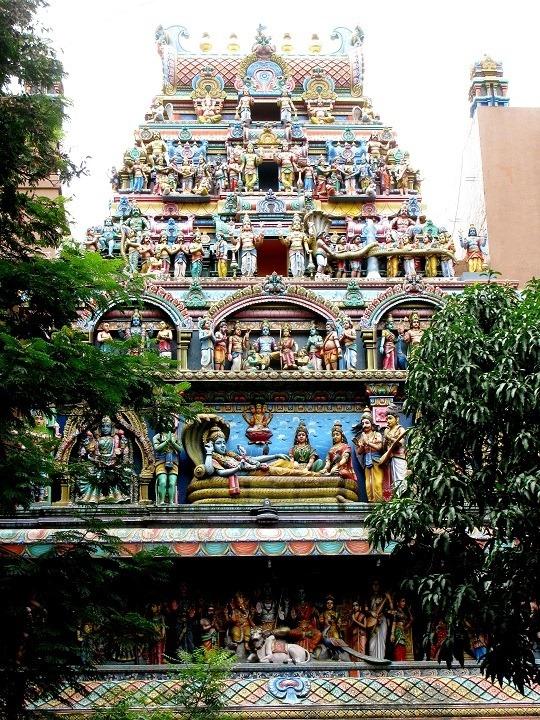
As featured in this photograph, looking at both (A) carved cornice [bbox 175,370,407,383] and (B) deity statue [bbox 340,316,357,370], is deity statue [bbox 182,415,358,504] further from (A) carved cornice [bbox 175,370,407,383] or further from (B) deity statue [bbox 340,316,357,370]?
(B) deity statue [bbox 340,316,357,370]

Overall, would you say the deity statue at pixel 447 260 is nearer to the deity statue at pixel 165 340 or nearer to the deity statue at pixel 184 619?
the deity statue at pixel 165 340

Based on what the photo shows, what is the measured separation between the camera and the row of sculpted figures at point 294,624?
19.6m

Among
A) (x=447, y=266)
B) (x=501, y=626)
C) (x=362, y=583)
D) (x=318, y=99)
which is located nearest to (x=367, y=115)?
(x=318, y=99)

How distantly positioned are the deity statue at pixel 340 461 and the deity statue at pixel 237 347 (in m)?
2.86

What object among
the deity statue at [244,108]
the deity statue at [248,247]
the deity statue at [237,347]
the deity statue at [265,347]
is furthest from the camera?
the deity statue at [244,108]

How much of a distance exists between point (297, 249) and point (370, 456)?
A: 6242 mm

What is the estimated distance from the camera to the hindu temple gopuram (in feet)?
59.9

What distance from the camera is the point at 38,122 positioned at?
14.6 m

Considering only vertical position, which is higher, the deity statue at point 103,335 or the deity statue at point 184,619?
the deity statue at point 103,335

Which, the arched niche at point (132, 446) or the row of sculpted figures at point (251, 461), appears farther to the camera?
the arched niche at point (132, 446)

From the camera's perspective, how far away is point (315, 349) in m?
24.1

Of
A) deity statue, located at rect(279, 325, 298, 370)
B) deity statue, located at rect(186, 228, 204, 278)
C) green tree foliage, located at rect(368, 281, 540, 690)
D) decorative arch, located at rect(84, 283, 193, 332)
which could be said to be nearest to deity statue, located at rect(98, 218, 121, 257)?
deity statue, located at rect(186, 228, 204, 278)

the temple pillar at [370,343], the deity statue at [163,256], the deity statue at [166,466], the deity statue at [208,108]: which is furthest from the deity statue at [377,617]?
the deity statue at [208,108]

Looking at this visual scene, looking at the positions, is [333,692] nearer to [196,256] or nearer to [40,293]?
[40,293]
